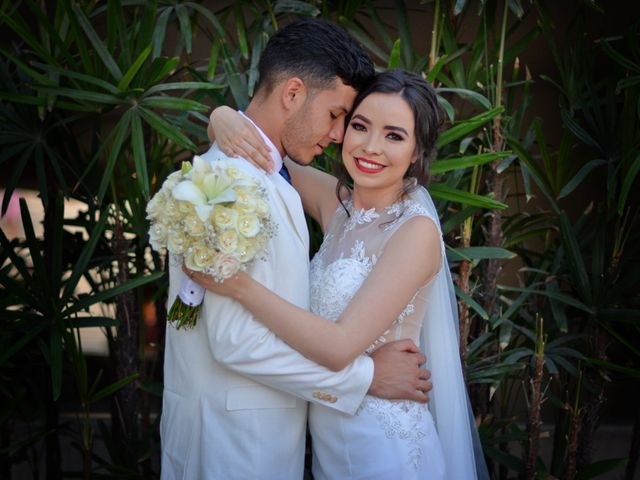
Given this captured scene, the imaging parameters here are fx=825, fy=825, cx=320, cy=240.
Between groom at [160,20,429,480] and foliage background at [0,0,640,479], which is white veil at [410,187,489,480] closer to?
groom at [160,20,429,480]

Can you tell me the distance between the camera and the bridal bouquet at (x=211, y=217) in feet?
6.77

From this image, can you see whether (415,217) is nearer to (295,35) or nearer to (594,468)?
(295,35)

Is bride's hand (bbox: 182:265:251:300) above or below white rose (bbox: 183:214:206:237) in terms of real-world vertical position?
below

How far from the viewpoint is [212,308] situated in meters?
2.31

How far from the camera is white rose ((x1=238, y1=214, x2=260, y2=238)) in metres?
2.09

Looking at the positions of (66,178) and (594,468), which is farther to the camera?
(66,178)

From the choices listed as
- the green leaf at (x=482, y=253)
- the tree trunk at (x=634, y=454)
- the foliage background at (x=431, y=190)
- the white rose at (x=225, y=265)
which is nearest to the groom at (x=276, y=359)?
the white rose at (x=225, y=265)

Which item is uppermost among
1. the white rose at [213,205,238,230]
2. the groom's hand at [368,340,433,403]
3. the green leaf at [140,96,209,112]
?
the green leaf at [140,96,209,112]

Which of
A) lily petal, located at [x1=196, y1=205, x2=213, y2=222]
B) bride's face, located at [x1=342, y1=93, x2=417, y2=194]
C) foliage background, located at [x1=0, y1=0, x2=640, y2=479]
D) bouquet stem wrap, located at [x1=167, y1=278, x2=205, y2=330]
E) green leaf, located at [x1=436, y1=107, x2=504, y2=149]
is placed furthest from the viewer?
foliage background, located at [x1=0, y1=0, x2=640, y2=479]

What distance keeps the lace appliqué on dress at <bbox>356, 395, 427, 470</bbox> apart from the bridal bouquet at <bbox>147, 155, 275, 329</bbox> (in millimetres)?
676

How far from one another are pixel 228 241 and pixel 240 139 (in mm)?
526


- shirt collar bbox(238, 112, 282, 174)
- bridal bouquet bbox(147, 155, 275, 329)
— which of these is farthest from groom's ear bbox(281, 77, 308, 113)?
bridal bouquet bbox(147, 155, 275, 329)

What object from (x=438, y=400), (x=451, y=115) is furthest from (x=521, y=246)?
(x=438, y=400)

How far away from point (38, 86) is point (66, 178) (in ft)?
2.87
